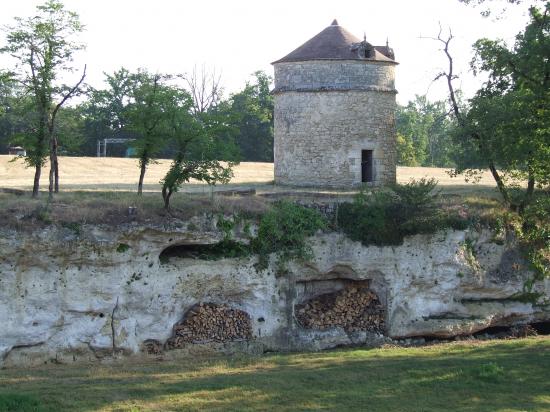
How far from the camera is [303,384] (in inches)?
707

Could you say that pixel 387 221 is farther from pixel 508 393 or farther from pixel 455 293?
pixel 508 393

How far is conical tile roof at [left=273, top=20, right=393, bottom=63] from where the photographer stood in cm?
3017

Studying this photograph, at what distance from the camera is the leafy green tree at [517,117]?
22.8 metres

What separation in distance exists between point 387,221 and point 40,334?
427 inches

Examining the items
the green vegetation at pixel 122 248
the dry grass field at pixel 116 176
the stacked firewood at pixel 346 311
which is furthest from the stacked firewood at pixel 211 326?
the dry grass field at pixel 116 176

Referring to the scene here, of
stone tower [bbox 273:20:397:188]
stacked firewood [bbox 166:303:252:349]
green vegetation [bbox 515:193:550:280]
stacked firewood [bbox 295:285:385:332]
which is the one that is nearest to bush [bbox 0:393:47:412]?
stacked firewood [bbox 166:303:252:349]

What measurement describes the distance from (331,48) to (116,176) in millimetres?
12522

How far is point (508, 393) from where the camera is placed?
57.2 ft

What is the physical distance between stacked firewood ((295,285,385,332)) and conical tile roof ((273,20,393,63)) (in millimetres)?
9869

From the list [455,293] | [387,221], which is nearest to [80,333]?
[387,221]

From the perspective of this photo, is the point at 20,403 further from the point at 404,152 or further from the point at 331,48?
the point at 404,152

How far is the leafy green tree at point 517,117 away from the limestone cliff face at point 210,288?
8.89ft

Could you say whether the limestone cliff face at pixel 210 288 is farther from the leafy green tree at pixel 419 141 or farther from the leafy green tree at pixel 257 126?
the leafy green tree at pixel 419 141

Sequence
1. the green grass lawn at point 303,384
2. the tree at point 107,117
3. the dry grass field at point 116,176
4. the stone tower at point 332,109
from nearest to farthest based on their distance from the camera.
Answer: the green grass lawn at point 303,384 < the stone tower at point 332,109 < the dry grass field at point 116,176 < the tree at point 107,117
